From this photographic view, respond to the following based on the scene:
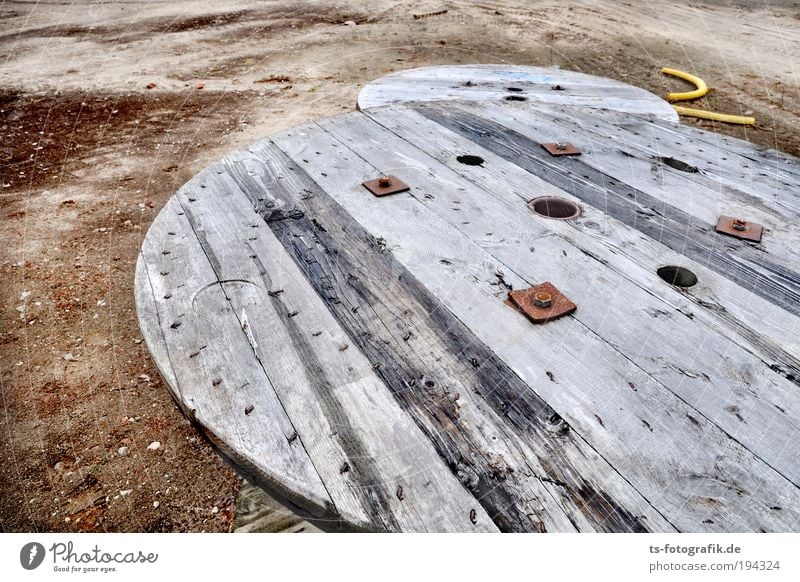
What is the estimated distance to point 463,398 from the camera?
1.04m

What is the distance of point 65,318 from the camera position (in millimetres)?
2539

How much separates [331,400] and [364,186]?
934 mm

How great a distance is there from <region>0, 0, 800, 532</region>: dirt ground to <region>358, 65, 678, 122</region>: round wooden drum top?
1.65 m

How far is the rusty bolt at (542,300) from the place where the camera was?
49.7 inches

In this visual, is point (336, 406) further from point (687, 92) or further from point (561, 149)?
point (687, 92)

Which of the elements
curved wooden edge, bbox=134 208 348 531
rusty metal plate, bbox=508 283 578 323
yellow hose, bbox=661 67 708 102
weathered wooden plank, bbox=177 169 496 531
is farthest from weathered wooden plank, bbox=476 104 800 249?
yellow hose, bbox=661 67 708 102

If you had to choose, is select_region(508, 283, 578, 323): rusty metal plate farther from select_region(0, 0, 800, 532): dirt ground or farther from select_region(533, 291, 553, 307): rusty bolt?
select_region(0, 0, 800, 532): dirt ground

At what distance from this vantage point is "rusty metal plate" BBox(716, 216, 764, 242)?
154cm

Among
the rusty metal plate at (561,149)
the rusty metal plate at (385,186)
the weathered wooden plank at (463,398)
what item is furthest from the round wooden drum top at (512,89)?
the weathered wooden plank at (463,398)

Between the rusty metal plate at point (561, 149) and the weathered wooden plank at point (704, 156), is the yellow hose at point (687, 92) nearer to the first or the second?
the weathered wooden plank at point (704, 156)

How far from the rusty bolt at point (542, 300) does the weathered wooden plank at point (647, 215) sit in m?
0.47

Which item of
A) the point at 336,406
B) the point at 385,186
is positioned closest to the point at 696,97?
the point at 385,186
